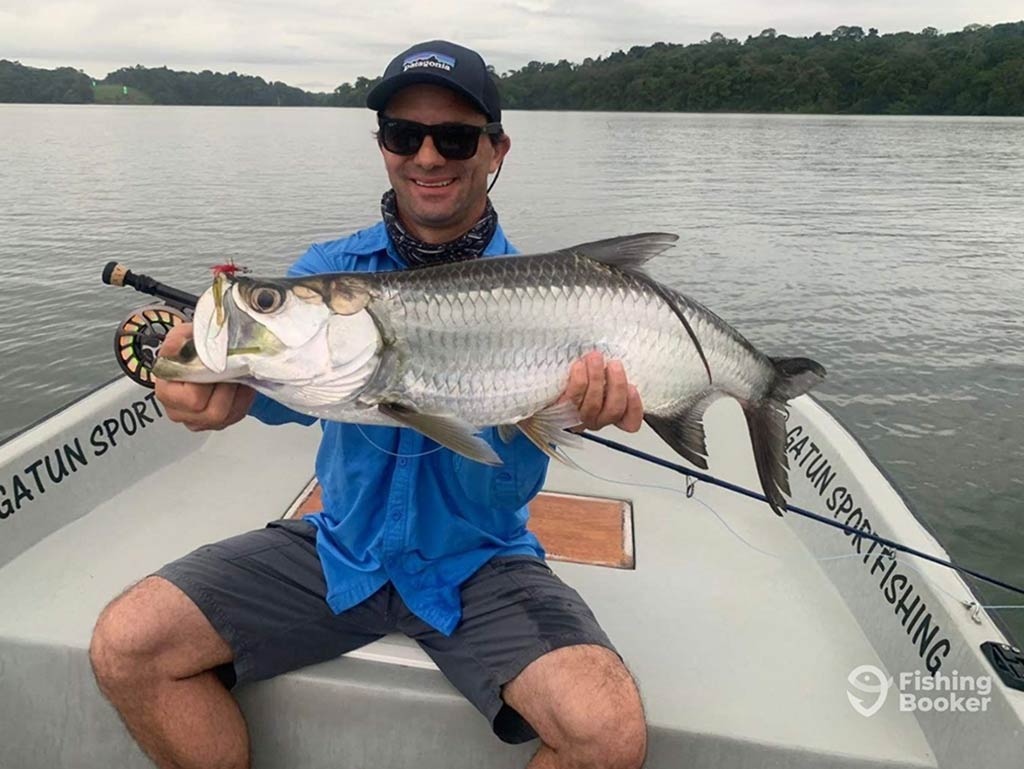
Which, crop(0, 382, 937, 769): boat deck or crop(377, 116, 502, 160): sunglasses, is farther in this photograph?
crop(377, 116, 502, 160): sunglasses

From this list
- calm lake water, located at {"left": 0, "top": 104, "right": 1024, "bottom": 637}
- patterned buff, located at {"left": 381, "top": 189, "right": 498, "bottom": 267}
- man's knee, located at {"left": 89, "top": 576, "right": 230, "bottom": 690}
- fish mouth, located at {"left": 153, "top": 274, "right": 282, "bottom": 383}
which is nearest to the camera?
fish mouth, located at {"left": 153, "top": 274, "right": 282, "bottom": 383}

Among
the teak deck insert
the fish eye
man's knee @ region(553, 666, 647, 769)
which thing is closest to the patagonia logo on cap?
the fish eye

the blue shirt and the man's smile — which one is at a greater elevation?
the man's smile

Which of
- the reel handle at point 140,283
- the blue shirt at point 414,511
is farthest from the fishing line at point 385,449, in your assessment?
the reel handle at point 140,283

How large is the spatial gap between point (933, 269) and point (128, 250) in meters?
15.8

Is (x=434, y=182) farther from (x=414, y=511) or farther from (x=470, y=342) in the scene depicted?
(x=414, y=511)

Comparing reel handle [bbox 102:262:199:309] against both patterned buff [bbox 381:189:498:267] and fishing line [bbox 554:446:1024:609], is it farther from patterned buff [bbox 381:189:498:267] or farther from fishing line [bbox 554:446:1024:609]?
fishing line [bbox 554:446:1024:609]

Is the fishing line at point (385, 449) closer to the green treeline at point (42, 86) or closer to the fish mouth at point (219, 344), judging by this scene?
the fish mouth at point (219, 344)

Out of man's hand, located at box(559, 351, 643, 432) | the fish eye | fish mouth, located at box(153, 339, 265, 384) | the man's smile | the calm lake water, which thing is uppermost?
the man's smile

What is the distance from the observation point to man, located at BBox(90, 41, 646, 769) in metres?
2.34

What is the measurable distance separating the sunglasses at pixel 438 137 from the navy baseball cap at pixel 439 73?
0.32 feet

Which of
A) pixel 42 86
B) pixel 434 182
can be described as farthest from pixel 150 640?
pixel 42 86

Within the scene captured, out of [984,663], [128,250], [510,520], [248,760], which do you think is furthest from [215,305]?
[128,250]

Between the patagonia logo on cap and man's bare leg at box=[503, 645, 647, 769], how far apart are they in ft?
6.64
